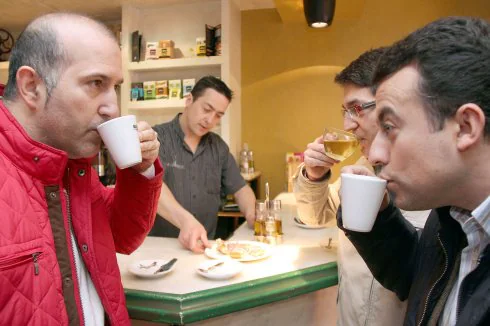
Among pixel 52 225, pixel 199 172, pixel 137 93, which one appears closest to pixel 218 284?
pixel 52 225

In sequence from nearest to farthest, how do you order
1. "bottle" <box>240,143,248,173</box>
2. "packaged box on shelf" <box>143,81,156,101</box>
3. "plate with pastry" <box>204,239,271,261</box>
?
"plate with pastry" <box>204,239,271,261</box> < "packaged box on shelf" <box>143,81,156,101</box> < "bottle" <box>240,143,248,173</box>

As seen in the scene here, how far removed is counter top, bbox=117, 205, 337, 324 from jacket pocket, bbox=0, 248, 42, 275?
0.49 metres

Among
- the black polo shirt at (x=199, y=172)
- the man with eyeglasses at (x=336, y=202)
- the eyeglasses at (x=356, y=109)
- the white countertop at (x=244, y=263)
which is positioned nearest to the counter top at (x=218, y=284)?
the white countertop at (x=244, y=263)

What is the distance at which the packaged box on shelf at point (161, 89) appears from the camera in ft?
13.4

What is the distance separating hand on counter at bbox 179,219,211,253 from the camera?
1652 mm

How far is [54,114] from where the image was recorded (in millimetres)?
884

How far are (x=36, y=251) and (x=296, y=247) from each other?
1.14 metres

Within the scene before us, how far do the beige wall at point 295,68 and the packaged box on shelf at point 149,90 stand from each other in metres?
1.07

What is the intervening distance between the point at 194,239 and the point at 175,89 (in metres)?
2.71

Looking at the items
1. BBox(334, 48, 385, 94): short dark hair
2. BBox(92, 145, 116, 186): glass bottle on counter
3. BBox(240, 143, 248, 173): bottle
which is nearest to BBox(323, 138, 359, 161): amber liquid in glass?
BBox(334, 48, 385, 94): short dark hair

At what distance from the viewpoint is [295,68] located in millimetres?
4398

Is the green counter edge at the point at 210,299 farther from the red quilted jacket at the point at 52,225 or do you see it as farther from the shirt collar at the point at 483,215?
the shirt collar at the point at 483,215

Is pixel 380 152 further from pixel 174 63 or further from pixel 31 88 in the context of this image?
pixel 174 63

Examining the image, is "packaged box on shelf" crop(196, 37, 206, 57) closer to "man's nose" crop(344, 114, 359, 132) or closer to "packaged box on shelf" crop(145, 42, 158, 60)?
"packaged box on shelf" crop(145, 42, 158, 60)
